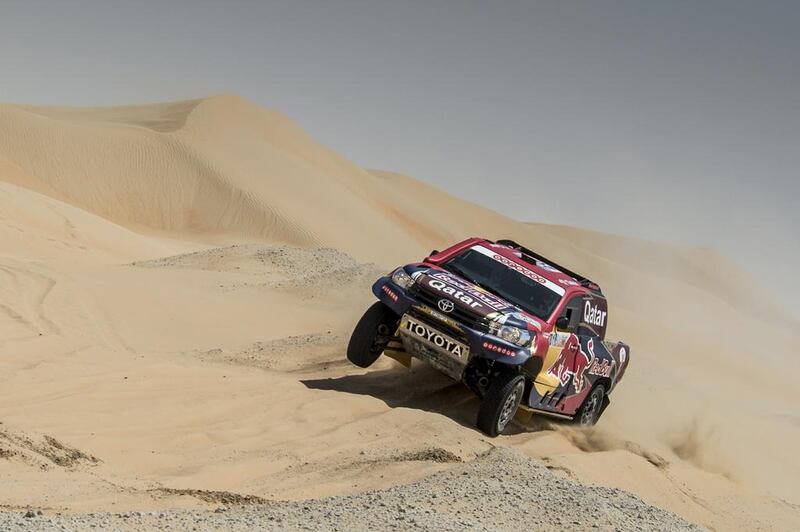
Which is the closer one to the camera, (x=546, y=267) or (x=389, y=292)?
(x=389, y=292)

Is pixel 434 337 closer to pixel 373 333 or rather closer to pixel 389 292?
pixel 389 292

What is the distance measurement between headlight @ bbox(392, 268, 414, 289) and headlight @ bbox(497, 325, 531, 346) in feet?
3.79

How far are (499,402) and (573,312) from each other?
6.25 feet

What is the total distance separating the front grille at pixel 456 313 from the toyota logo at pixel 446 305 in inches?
1.4

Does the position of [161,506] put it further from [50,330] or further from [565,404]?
[50,330]

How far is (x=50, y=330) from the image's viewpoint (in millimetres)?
Result: 14742

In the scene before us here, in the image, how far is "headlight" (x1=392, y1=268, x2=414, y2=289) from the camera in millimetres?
11734

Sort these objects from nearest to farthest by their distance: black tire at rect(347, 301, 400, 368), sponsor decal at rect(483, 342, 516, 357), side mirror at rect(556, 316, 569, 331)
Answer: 1. sponsor decal at rect(483, 342, 516, 357)
2. side mirror at rect(556, 316, 569, 331)
3. black tire at rect(347, 301, 400, 368)

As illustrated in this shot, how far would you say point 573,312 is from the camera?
12.5 m

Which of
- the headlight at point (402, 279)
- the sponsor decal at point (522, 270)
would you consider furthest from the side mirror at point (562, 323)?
the headlight at point (402, 279)

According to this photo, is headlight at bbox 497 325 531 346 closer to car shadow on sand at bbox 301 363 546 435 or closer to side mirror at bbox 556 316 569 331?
side mirror at bbox 556 316 569 331

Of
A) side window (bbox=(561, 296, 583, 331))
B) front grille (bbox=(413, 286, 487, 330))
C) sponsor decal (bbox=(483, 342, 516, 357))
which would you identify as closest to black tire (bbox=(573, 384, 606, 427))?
side window (bbox=(561, 296, 583, 331))

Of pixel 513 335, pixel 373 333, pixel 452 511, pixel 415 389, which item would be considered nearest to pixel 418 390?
pixel 415 389

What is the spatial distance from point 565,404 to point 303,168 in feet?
202
